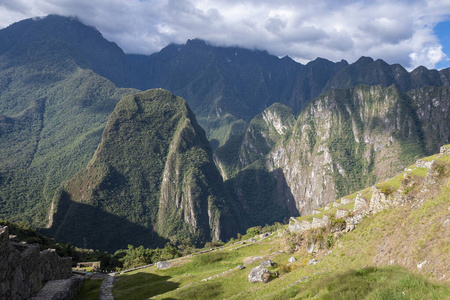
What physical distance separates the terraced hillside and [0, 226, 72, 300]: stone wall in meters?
8.37

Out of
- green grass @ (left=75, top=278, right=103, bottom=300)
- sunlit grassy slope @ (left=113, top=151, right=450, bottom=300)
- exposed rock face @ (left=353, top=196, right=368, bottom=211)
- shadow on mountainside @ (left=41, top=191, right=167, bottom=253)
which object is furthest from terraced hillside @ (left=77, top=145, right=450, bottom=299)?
shadow on mountainside @ (left=41, top=191, right=167, bottom=253)

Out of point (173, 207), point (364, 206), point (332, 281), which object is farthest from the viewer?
point (173, 207)

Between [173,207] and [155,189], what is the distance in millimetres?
15954

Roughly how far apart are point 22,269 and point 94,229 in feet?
387

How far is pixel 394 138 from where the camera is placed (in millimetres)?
167125

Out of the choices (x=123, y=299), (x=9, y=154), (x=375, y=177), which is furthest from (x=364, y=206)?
(x=9, y=154)

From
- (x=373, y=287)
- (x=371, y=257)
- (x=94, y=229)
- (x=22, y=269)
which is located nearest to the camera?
(x=373, y=287)

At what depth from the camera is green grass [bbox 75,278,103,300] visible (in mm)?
32281

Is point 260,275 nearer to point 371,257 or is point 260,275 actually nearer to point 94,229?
point 371,257

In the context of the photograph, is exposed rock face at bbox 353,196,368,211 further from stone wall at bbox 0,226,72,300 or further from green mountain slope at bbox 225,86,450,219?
green mountain slope at bbox 225,86,450,219

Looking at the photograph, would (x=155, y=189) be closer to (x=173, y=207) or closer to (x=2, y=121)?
(x=173, y=207)

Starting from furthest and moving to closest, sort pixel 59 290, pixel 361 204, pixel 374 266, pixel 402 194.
A: pixel 59 290
pixel 361 204
pixel 402 194
pixel 374 266

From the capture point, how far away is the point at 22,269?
82.6 feet

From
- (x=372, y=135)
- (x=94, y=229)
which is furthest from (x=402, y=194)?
(x=372, y=135)
